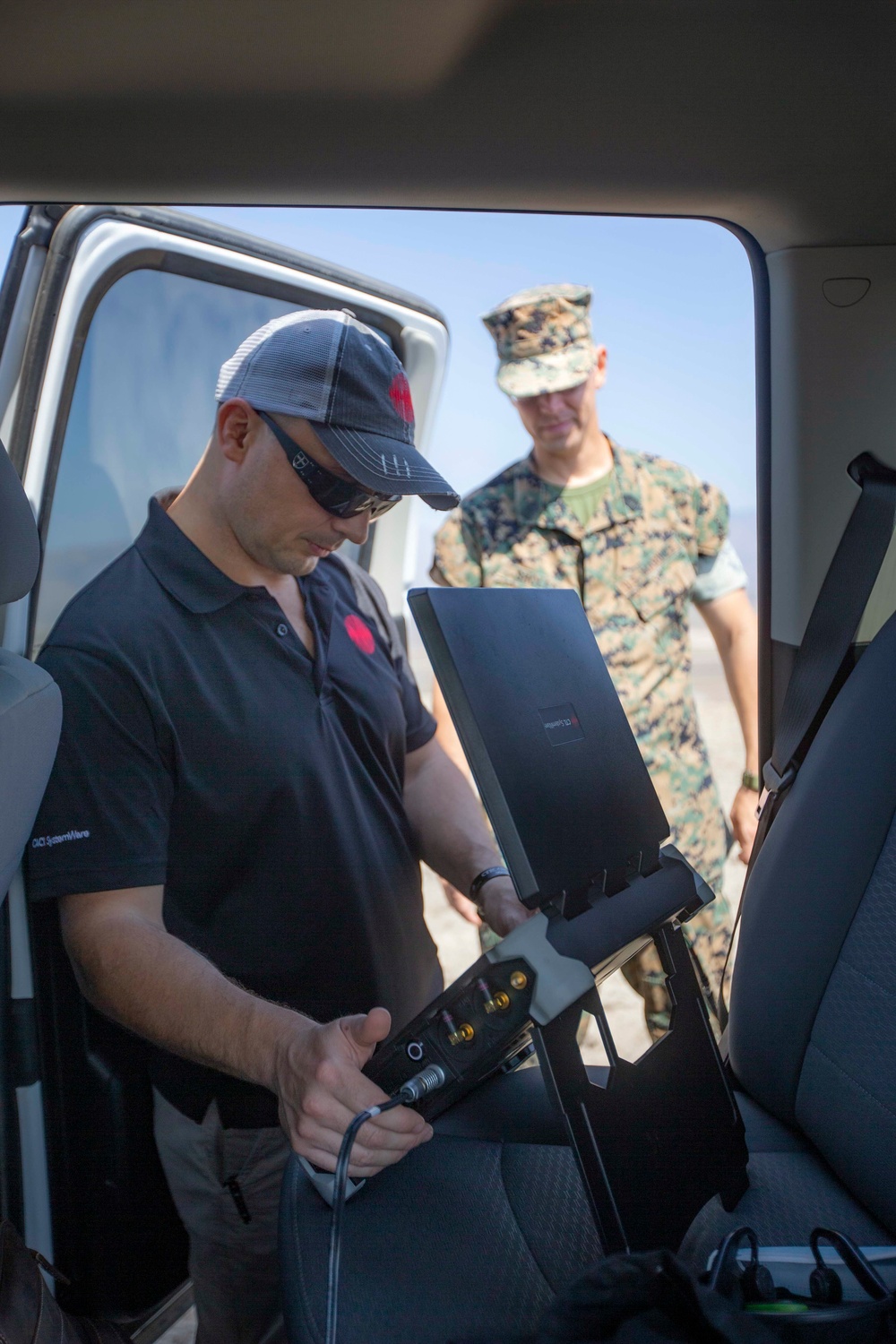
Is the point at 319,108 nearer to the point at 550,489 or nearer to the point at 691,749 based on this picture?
the point at 550,489

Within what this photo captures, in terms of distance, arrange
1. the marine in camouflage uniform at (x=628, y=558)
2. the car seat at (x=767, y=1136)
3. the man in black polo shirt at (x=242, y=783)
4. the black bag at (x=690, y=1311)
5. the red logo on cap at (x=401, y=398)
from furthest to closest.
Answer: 1. the marine in camouflage uniform at (x=628, y=558)
2. the red logo on cap at (x=401, y=398)
3. the man in black polo shirt at (x=242, y=783)
4. the car seat at (x=767, y=1136)
5. the black bag at (x=690, y=1311)

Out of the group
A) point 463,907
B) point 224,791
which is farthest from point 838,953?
point 463,907

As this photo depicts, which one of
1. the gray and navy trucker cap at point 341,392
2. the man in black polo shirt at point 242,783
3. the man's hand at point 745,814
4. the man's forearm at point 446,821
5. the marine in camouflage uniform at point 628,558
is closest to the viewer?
the man in black polo shirt at point 242,783

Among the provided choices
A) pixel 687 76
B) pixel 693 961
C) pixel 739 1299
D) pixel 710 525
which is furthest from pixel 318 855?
pixel 710 525

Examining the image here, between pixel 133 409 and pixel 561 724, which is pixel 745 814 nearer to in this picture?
pixel 561 724

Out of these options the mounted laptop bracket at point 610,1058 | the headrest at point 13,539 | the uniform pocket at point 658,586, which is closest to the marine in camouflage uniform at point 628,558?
the uniform pocket at point 658,586

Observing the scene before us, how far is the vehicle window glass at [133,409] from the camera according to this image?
1.79 m

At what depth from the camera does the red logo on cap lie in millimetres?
1553

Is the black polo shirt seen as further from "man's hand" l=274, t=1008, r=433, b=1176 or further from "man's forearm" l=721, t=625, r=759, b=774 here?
"man's forearm" l=721, t=625, r=759, b=774

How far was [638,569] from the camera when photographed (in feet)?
8.16

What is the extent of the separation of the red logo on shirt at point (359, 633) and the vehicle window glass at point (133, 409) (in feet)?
1.71

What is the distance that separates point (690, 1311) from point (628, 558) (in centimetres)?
192

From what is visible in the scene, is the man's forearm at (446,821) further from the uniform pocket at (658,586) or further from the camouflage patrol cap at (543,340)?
the camouflage patrol cap at (543,340)

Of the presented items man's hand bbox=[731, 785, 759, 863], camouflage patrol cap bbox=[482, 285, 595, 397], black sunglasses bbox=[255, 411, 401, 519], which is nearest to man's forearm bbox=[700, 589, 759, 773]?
man's hand bbox=[731, 785, 759, 863]
